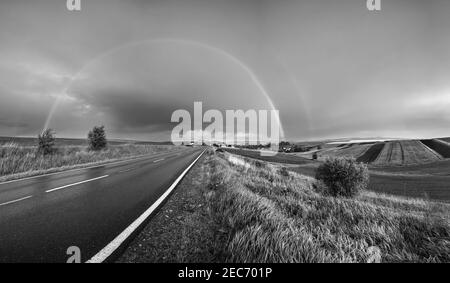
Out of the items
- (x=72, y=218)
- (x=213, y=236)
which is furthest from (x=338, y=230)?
(x=72, y=218)

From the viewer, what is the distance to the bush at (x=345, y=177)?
485 inches

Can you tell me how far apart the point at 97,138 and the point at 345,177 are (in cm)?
3528

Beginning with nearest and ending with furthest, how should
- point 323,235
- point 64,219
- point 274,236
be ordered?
point 274,236, point 323,235, point 64,219

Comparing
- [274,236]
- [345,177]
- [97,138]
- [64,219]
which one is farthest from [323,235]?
[97,138]

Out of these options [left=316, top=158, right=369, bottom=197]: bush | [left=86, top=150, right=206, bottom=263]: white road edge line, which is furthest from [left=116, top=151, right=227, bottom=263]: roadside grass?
[left=316, top=158, right=369, bottom=197]: bush

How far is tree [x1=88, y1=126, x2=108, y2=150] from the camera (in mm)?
30062

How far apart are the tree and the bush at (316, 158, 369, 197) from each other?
33.8m

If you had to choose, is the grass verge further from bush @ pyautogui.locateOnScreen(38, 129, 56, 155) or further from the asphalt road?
bush @ pyautogui.locateOnScreen(38, 129, 56, 155)

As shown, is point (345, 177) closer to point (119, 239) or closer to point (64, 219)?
point (119, 239)

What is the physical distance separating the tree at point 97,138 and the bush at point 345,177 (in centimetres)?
3380

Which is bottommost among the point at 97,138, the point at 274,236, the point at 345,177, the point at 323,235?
the point at 345,177

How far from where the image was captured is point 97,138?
99.5 ft

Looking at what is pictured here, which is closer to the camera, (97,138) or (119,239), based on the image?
(119,239)
